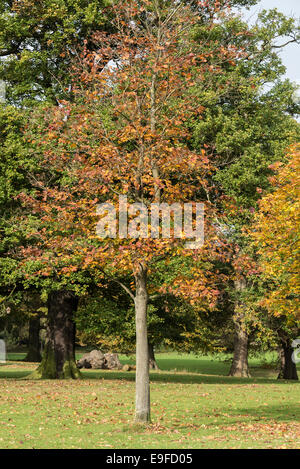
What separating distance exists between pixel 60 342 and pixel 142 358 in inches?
622

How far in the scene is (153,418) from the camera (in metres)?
16.2

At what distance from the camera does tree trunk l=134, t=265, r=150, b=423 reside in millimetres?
14320

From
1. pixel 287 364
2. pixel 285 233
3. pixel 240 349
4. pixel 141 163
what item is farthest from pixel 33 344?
pixel 141 163

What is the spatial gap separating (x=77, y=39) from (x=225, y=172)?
9.55 meters

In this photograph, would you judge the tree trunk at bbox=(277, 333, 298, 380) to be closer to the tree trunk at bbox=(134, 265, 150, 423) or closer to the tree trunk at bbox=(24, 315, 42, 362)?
the tree trunk at bbox=(24, 315, 42, 362)

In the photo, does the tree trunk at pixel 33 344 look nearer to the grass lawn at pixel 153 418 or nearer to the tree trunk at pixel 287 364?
the tree trunk at pixel 287 364

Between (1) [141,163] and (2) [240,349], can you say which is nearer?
(1) [141,163]

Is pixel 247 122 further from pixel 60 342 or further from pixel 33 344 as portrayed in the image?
pixel 33 344

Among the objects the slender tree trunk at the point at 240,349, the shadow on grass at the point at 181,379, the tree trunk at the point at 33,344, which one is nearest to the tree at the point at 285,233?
the shadow on grass at the point at 181,379

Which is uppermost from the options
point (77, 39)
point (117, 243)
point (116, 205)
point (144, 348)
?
point (77, 39)

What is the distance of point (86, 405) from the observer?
18.7m

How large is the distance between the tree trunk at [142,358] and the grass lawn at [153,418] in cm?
43
